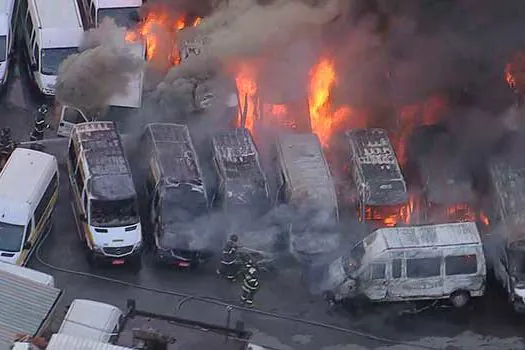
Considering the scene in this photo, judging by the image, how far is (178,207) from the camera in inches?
900

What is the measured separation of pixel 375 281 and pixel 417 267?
0.85 metres

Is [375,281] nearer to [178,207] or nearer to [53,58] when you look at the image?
[178,207]

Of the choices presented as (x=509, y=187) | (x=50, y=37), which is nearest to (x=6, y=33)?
(x=50, y=37)

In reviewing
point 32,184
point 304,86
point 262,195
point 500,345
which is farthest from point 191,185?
point 500,345

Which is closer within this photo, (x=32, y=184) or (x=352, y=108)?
(x=32, y=184)

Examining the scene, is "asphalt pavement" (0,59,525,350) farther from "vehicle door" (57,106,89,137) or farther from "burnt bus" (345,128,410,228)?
"vehicle door" (57,106,89,137)

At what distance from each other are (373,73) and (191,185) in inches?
258

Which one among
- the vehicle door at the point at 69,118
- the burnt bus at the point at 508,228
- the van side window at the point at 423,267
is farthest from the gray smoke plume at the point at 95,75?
the burnt bus at the point at 508,228

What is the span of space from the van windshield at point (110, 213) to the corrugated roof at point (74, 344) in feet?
14.8

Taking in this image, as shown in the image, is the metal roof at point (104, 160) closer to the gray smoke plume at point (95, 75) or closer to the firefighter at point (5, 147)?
the gray smoke plume at point (95, 75)

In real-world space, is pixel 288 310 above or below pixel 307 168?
below

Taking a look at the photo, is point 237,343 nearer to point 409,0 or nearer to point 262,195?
point 262,195

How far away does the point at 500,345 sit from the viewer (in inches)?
850

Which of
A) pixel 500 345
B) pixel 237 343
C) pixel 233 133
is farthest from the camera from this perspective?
pixel 233 133
